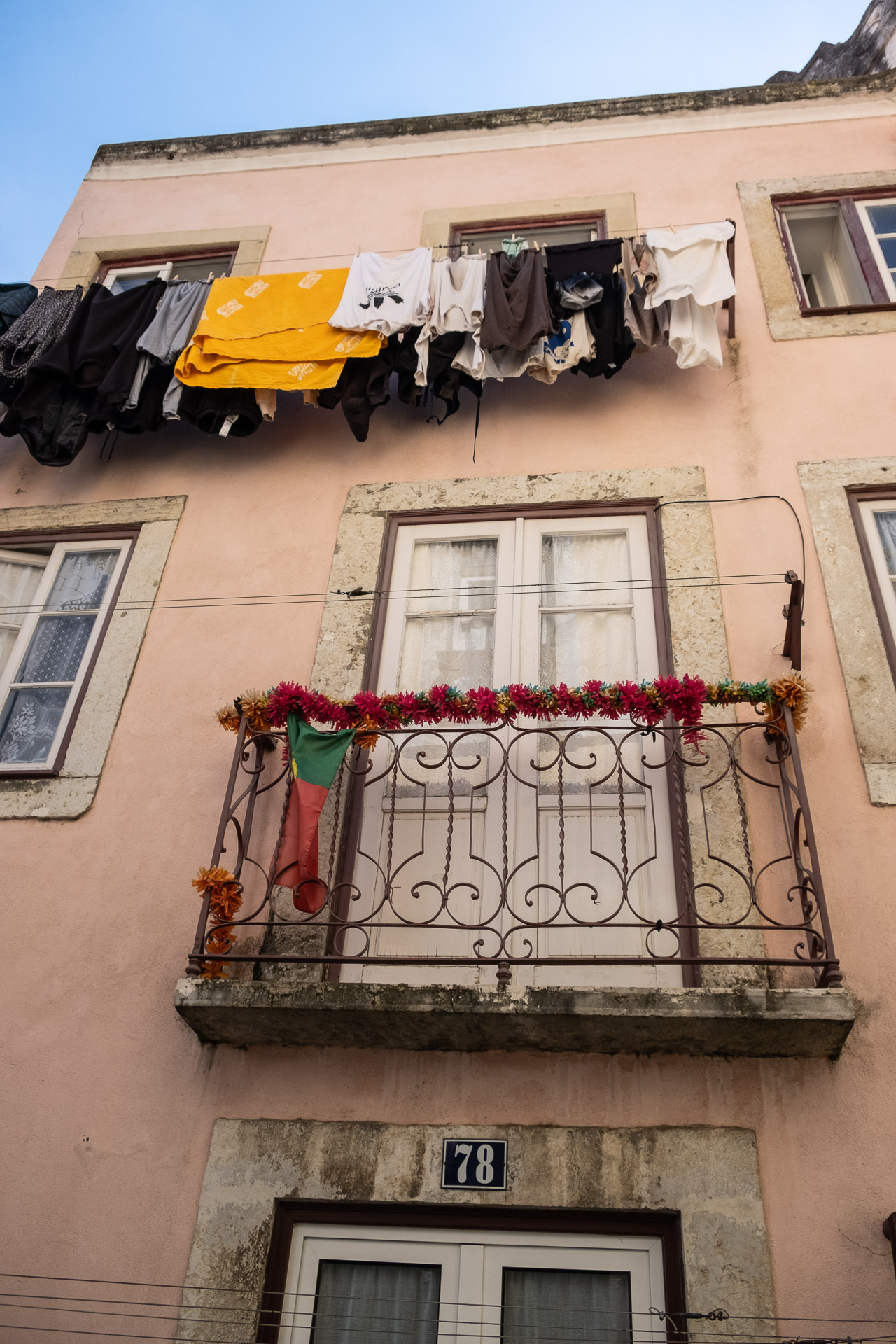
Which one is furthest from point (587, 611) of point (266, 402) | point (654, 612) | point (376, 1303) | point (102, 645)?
point (376, 1303)

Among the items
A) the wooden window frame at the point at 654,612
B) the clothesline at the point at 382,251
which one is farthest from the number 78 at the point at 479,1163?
the clothesline at the point at 382,251

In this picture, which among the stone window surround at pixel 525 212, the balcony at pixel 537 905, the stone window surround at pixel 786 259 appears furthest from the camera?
the stone window surround at pixel 525 212

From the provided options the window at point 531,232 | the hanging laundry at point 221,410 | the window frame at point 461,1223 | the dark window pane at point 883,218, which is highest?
the window at point 531,232

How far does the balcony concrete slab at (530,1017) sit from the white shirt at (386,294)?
3549mm

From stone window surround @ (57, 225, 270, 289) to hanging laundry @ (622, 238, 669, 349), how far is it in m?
2.71

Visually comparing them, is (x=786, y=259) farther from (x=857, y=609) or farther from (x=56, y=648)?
(x=56, y=648)

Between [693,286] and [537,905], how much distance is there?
131 inches

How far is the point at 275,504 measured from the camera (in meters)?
5.87

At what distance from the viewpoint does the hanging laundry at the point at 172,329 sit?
5953 mm

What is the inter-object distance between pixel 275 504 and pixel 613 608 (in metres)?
1.94

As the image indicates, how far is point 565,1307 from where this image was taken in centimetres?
365

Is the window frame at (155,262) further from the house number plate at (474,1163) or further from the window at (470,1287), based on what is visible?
the window at (470,1287)

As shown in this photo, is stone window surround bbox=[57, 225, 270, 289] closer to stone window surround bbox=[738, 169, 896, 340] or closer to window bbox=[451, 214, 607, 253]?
window bbox=[451, 214, 607, 253]

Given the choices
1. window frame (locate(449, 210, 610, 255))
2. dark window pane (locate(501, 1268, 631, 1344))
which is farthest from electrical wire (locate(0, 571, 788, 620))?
dark window pane (locate(501, 1268, 631, 1344))
